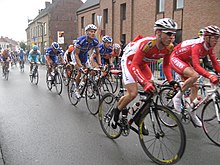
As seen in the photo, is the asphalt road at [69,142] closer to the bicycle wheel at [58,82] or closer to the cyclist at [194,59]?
the cyclist at [194,59]

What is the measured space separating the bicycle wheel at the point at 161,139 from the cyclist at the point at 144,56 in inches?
5.8

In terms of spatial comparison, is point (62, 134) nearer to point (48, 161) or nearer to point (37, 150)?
point (37, 150)

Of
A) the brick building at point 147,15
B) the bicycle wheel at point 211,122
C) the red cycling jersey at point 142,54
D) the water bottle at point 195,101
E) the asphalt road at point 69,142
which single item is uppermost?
the brick building at point 147,15

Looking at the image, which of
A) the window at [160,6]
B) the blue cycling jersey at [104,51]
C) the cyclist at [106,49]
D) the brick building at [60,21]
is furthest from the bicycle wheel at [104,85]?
the brick building at [60,21]

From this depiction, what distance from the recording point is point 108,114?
14.7ft

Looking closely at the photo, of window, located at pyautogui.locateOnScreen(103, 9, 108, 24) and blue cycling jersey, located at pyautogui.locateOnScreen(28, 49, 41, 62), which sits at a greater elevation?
window, located at pyautogui.locateOnScreen(103, 9, 108, 24)

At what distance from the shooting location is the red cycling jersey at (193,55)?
169 inches

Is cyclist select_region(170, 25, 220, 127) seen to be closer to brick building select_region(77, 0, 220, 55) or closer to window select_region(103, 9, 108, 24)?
brick building select_region(77, 0, 220, 55)

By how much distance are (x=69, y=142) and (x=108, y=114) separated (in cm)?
85

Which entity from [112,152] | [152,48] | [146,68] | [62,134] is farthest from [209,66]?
[62,134]

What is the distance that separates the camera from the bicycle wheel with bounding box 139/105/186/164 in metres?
3.19

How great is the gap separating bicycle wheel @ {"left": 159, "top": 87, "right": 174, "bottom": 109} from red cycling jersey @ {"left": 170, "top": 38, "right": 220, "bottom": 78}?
0.56 metres

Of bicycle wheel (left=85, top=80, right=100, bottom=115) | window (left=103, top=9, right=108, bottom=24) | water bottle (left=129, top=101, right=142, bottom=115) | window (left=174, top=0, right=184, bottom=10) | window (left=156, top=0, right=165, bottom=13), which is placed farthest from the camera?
window (left=103, top=9, right=108, bottom=24)

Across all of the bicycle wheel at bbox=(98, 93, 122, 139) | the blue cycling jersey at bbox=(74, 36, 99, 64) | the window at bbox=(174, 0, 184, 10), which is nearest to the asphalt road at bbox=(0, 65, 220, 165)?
the bicycle wheel at bbox=(98, 93, 122, 139)
